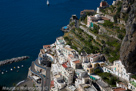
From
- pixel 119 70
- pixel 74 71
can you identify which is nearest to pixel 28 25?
pixel 74 71

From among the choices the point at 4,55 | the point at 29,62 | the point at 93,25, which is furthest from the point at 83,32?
the point at 4,55

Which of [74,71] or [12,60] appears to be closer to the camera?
[74,71]

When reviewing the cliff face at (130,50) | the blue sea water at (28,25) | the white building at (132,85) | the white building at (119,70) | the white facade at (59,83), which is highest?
the blue sea water at (28,25)

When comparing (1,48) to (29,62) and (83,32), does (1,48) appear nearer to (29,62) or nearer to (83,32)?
(29,62)

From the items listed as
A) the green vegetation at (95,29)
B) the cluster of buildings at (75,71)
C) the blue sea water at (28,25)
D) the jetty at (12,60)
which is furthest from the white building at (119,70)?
the jetty at (12,60)

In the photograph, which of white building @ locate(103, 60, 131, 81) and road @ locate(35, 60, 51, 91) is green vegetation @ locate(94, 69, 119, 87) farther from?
road @ locate(35, 60, 51, 91)

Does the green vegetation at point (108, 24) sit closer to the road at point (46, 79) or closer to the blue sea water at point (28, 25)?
the road at point (46, 79)

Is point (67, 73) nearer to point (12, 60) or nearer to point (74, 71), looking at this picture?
point (74, 71)

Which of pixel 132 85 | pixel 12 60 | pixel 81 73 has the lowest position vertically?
pixel 132 85
